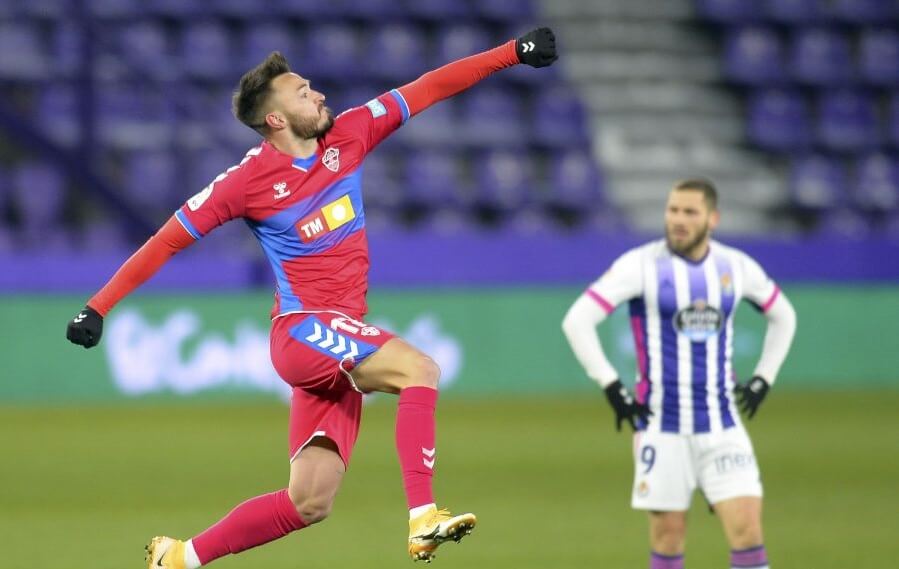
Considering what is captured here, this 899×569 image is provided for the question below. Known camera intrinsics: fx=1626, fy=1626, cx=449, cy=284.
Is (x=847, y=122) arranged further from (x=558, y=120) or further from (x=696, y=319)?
(x=696, y=319)

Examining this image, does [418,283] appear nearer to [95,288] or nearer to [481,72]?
[95,288]

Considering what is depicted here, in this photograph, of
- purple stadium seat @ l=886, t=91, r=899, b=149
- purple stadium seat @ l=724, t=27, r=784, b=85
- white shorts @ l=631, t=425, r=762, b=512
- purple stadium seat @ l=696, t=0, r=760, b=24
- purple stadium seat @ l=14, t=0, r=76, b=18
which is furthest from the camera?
purple stadium seat @ l=696, t=0, r=760, b=24

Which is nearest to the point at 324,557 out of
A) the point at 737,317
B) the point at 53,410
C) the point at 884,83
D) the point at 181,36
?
the point at 53,410

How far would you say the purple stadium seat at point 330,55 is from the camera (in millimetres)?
18203

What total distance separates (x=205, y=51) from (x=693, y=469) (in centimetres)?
1262

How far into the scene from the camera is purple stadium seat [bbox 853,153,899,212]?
62.8ft

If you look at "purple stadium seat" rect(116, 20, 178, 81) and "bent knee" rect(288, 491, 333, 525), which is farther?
"purple stadium seat" rect(116, 20, 178, 81)

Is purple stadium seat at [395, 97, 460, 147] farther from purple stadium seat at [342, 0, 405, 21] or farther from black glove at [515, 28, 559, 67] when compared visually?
black glove at [515, 28, 559, 67]

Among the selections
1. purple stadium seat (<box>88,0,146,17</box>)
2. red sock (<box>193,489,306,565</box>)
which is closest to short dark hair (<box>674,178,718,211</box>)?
red sock (<box>193,489,306,565</box>)

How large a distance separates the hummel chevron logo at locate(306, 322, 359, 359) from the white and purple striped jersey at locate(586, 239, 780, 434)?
3.54 ft

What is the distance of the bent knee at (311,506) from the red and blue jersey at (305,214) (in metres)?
0.73

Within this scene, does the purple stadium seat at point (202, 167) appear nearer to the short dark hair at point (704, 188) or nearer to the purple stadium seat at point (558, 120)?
the purple stadium seat at point (558, 120)

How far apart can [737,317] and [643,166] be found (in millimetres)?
4245

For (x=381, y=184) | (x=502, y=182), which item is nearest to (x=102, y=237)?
(x=381, y=184)
